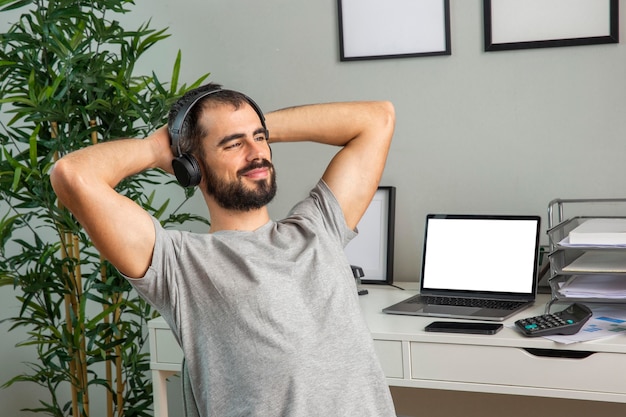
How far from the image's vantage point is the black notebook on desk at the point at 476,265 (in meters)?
2.21

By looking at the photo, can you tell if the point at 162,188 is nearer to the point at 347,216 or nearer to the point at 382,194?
the point at 382,194

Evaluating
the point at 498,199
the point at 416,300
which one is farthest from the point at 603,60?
the point at 416,300

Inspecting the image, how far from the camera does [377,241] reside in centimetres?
253

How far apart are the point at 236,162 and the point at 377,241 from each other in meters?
1.07

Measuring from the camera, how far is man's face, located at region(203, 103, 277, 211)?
4.98ft

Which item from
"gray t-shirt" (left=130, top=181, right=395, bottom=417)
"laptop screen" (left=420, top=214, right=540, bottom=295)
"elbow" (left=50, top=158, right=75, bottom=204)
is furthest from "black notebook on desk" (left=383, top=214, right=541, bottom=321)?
"elbow" (left=50, top=158, right=75, bottom=204)

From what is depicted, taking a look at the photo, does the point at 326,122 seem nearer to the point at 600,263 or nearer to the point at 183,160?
the point at 183,160

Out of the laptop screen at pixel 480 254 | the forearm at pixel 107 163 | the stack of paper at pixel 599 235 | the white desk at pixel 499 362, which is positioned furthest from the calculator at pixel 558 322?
the forearm at pixel 107 163

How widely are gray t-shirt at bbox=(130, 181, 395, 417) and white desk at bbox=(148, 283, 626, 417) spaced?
1.72 feet

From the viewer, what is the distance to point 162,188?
2.85 m

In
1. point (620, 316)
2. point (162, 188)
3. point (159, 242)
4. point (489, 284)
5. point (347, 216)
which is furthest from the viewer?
point (162, 188)

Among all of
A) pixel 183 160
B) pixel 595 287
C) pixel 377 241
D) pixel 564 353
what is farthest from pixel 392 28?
pixel 183 160

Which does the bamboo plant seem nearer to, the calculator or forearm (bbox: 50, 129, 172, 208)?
forearm (bbox: 50, 129, 172, 208)

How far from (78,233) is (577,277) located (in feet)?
4.42
